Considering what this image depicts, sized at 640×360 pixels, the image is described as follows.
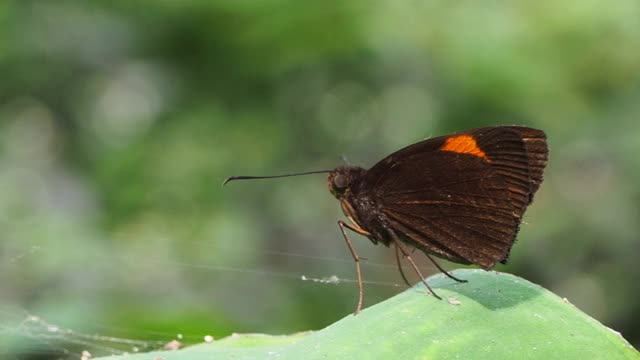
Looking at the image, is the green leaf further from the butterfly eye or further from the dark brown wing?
the butterfly eye

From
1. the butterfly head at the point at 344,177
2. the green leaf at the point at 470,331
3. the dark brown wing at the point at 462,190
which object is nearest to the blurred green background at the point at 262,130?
the butterfly head at the point at 344,177

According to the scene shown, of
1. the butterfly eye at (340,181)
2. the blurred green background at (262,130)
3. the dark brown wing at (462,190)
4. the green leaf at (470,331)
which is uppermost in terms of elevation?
the blurred green background at (262,130)

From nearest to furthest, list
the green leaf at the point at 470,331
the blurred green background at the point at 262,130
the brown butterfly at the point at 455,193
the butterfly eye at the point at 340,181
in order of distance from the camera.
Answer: the green leaf at the point at 470,331, the brown butterfly at the point at 455,193, the butterfly eye at the point at 340,181, the blurred green background at the point at 262,130

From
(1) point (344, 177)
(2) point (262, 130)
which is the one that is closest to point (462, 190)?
(1) point (344, 177)

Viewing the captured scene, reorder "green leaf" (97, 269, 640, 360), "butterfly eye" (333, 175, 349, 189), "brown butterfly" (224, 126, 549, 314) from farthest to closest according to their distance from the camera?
"butterfly eye" (333, 175, 349, 189)
"brown butterfly" (224, 126, 549, 314)
"green leaf" (97, 269, 640, 360)

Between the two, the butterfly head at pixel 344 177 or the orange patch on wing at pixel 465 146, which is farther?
the butterfly head at pixel 344 177

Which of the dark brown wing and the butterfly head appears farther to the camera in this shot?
the butterfly head

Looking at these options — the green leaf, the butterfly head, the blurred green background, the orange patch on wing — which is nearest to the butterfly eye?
the butterfly head

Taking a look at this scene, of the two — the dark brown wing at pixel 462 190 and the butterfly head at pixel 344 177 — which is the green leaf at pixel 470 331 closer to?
the dark brown wing at pixel 462 190
